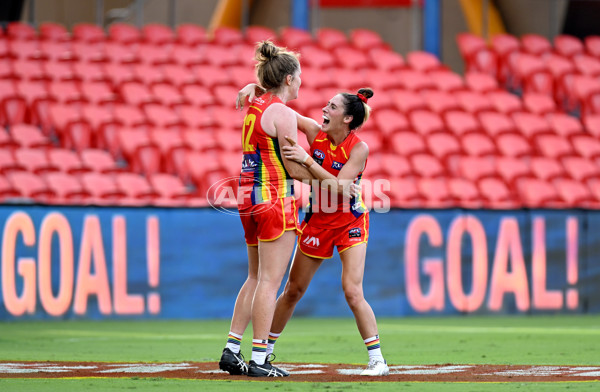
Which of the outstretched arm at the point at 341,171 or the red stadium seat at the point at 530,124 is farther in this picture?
the red stadium seat at the point at 530,124

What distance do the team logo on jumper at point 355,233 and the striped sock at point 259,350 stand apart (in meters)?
0.86

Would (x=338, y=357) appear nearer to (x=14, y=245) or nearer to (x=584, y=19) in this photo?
(x=14, y=245)

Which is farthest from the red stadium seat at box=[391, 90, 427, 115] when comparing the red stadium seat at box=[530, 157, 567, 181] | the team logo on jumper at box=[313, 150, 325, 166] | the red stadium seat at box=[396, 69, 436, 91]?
the team logo on jumper at box=[313, 150, 325, 166]

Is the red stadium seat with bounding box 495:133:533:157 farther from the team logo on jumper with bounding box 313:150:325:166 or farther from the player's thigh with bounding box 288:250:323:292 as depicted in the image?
the player's thigh with bounding box 288:250:323:292

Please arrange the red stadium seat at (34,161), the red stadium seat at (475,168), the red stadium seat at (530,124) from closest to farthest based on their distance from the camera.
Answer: the red stadium seat at (34,161) → the red stadium seat at (475,168) → the red stadium seat at (530,124)

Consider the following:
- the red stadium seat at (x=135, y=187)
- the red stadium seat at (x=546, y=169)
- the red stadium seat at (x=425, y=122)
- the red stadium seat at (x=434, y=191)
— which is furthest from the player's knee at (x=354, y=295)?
the red stadium seat at (x=425, y=122)

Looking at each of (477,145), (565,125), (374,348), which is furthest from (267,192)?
(565,125)

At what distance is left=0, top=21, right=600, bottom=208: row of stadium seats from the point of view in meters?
13.2

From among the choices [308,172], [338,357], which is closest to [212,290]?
[338,357]

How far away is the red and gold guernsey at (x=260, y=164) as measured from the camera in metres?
6.02

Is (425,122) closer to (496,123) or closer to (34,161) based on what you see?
(496,123)

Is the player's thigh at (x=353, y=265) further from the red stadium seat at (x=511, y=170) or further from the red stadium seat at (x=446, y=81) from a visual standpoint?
the red stadium seat at (x=446, y=81)

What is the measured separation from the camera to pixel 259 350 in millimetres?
5934

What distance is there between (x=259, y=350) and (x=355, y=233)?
0.95m
